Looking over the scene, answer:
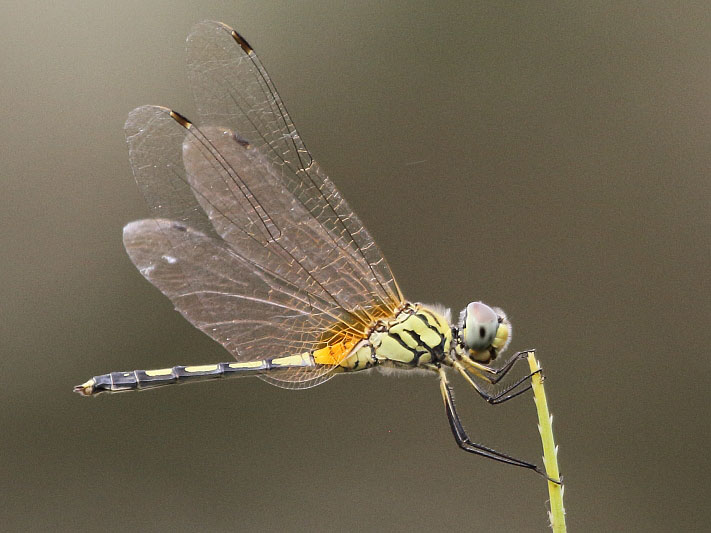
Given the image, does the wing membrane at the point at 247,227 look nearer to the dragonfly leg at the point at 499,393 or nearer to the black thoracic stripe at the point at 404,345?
the black thoracic stripe at the point at 404,345

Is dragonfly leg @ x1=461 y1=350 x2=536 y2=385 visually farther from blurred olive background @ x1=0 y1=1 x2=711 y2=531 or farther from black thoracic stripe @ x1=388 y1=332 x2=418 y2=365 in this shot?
blurred olive background @ x1=0 y1=1 x2=711 y2=531

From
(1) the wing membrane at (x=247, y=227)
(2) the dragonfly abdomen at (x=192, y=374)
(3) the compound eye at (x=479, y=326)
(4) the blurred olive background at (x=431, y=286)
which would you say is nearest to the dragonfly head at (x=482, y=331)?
(3) the compound eye at (x=479, y=326)

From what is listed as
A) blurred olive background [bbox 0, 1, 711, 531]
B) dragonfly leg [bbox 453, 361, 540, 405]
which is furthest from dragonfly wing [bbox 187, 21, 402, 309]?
blurred olive background [bbox 0, 1, 711, 531]

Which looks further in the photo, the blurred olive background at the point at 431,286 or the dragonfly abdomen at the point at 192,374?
the blurred olive background at the point at 431,286

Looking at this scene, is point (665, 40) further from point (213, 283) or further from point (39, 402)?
point (39, 402)

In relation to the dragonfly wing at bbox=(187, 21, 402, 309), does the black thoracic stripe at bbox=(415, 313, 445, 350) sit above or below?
below

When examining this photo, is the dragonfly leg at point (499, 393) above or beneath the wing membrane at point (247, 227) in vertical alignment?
beneath

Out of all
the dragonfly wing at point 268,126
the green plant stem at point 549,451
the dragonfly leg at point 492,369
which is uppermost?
the dragonfly wing at point 268,126
